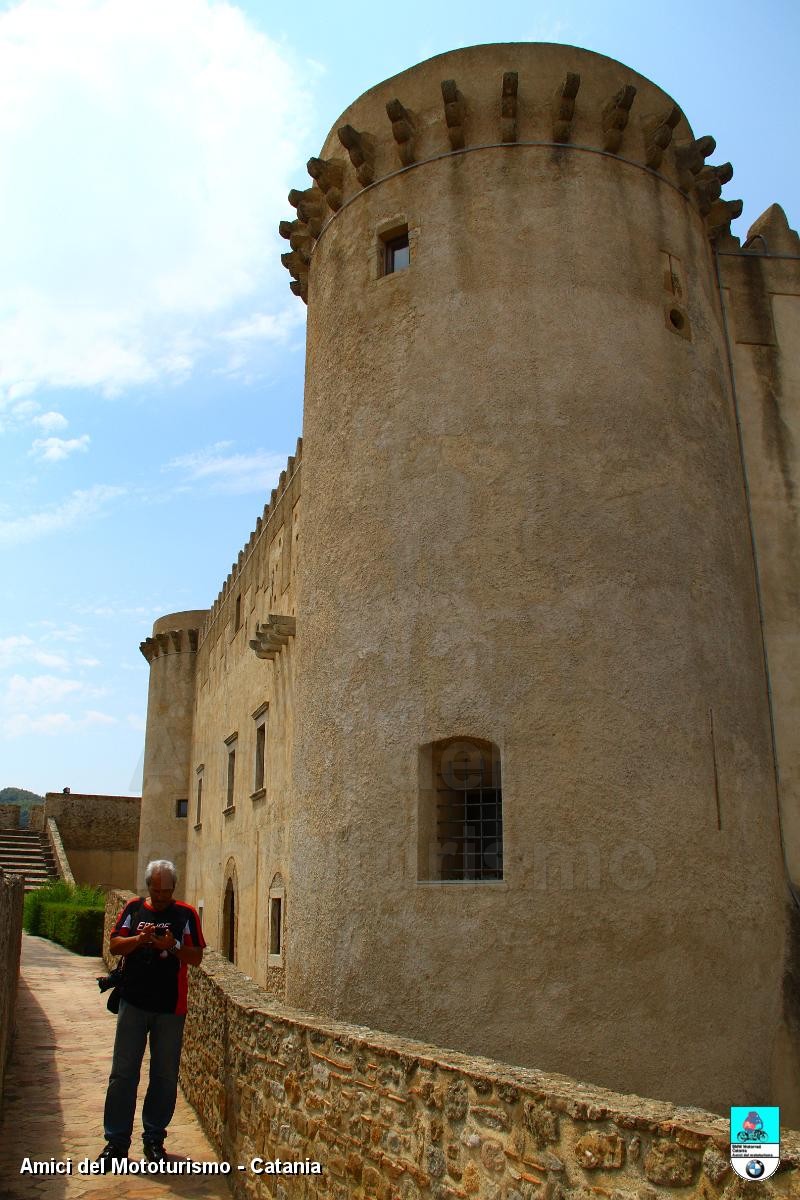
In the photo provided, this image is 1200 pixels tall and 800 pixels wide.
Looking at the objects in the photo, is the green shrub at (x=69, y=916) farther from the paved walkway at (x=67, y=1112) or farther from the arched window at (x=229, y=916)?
the paved walkway at (x=67, y=1112)

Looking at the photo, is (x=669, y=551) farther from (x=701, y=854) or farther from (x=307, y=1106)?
(x=307, y=1106)

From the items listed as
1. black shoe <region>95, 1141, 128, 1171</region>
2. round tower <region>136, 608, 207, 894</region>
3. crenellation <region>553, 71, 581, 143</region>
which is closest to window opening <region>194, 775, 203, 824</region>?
round tower <region>136, 608, 207, 894</region>

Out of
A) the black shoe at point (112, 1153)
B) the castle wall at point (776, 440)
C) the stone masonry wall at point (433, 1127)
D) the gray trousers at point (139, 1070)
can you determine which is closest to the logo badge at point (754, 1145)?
the stone masonry wall at point (433, 1127)

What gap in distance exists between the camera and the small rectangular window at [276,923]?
44.8 feet

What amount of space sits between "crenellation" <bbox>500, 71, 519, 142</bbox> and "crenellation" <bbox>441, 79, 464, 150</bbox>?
41 cm

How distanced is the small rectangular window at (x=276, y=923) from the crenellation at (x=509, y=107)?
9835 mm

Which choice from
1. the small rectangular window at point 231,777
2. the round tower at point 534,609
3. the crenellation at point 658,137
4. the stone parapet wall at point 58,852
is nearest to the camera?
the round tower at point 534,609

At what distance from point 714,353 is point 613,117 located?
2579 mm

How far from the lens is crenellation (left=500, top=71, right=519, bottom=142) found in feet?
32.9

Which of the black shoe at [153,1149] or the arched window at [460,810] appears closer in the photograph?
the black shoe at [153,1149]

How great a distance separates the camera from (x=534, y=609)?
29.0 ft

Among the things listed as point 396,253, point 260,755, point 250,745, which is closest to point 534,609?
point 396,253

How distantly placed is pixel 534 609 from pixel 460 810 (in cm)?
191

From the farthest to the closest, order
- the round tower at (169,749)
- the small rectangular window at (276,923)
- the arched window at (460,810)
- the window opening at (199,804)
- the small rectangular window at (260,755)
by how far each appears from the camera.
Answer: the round tower at (169,749)
the window opening at (199,804)
the small rectangular window at (260,755)
the small rectangular window at (276,923)
the arched window at (460,810)
